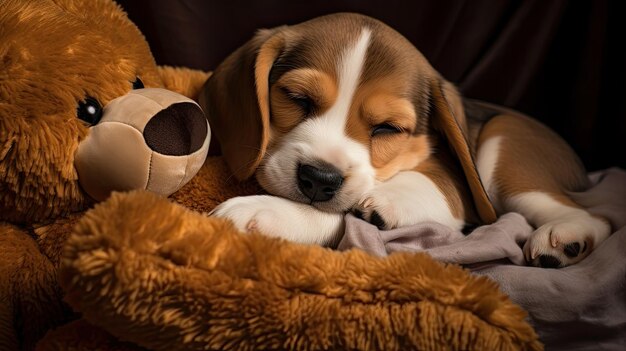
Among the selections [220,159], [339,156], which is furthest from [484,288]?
[220,159]

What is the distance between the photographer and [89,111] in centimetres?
154

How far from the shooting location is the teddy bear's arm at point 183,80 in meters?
2.17

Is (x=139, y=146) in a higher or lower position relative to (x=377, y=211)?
higher

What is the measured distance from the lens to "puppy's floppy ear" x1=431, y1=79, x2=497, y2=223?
212cm

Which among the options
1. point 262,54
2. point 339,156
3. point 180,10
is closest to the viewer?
point 339,156

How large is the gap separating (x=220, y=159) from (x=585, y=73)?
196cm

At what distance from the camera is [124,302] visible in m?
1.20

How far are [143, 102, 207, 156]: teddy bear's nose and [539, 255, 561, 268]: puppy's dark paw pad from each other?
1082mm

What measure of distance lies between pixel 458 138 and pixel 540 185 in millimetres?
406

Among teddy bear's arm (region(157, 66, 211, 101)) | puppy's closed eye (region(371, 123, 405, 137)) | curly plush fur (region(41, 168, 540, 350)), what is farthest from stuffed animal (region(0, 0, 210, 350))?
puppy's closed eye (region(371, 123, 405, 137))

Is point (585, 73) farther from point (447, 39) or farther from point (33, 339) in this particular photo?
point (33, 339)

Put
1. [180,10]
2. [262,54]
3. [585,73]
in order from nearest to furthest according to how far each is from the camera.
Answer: [262,54]
[180,10]
[585,73]

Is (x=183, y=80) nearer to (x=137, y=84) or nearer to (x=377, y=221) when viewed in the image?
(x=137, y=84)

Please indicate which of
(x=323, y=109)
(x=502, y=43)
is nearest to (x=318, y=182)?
(x=323, y=109)
